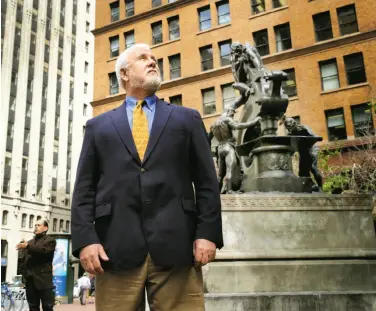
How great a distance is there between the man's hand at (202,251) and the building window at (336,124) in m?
27.6

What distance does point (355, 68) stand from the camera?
28828 millimetres

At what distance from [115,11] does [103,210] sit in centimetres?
4053

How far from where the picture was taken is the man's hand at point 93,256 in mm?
2307

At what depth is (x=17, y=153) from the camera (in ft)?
179

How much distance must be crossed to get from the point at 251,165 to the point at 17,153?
52.1 metres

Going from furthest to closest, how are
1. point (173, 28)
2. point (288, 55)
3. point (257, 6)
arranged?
point (173, 28) < point (257, 6) < point (288, 55)

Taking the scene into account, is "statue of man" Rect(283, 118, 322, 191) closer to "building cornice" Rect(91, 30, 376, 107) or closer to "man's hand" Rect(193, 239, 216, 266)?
"man's hand" Rect(193, 239, 216, 266)

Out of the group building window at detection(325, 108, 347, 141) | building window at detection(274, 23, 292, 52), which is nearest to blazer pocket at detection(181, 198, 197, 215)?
building window at detection(325, 108, 347, 141)

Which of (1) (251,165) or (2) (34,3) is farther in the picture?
(2) (34,3)

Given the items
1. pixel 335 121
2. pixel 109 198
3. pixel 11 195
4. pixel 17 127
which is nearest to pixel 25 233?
pixel 11 195

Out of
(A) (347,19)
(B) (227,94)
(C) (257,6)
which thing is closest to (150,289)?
(B) (227,94)

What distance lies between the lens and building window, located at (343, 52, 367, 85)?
28.5 meters

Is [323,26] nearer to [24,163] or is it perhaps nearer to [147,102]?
[147,102]

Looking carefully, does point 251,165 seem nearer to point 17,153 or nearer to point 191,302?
point 191,302
